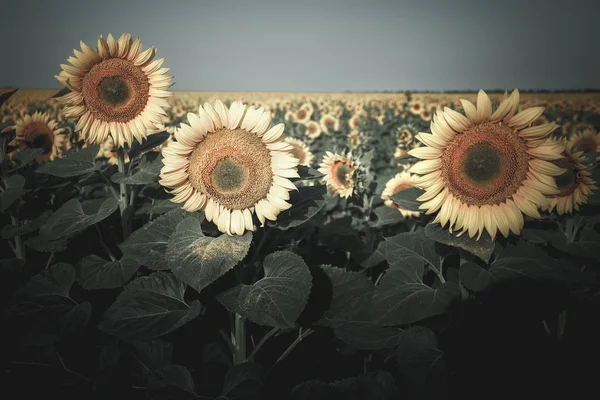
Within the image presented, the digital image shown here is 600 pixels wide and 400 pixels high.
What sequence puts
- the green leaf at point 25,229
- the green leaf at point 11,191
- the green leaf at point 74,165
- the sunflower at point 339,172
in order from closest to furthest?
1. the green leaf at point 74,165
2. the green leaf at point 11,191
3. the green leaf at point 25,229
4. the sunflower at point 339,172

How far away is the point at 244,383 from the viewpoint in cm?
167

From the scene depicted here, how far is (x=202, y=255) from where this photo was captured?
159 cm

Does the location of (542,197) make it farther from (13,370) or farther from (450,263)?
(13,370)

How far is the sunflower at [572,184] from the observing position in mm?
2281

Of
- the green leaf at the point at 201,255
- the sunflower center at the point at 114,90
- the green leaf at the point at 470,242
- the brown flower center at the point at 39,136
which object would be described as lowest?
the green leaf at the point at 201,255

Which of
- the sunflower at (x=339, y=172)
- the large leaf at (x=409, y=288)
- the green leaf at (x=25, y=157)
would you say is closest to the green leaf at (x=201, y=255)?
the large leaf at (x=409, y=288)

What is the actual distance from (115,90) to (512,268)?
2.23 metres

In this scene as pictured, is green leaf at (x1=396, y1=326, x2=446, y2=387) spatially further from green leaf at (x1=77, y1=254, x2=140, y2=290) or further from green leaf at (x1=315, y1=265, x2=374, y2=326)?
green leaf at (x1=77, y1=254, x2=140, y2=290)

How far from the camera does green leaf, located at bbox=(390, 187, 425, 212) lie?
6.30 feet

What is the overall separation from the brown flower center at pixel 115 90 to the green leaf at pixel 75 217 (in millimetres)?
511

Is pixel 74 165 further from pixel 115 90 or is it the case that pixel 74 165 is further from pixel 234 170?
pixel 234 170

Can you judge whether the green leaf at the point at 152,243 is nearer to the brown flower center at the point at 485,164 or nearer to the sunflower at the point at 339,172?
the brown flower center at the point at 485,164

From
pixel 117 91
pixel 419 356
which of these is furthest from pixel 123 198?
pixel 419 356

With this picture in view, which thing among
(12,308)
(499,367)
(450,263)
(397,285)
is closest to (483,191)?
(397,285)
